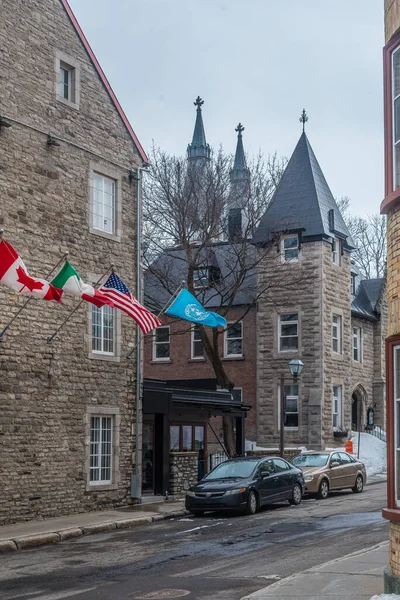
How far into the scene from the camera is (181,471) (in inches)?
1072

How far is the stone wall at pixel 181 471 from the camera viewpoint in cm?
2688

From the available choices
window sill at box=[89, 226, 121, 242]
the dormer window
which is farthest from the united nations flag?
the dormer window

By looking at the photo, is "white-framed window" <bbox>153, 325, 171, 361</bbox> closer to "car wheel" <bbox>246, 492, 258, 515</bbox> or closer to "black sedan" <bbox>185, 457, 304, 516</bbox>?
"black sedan" <bbox>185, 457, 304, 516</bbox>

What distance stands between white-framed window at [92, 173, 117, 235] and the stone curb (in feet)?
24.7

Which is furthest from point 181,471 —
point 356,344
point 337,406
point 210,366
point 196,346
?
point 356,344

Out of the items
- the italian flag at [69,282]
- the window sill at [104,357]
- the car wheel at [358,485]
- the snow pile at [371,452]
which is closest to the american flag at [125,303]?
the italian flag at [69,282]

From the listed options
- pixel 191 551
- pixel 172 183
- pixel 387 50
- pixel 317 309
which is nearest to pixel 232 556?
pixel 191 551

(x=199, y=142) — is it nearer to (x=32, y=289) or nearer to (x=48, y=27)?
(x=48, y=27)

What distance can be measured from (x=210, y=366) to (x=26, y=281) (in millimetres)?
24651

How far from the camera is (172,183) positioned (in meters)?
33.7

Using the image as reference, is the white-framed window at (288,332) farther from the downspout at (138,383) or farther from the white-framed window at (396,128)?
the white-framed window at (396,128)

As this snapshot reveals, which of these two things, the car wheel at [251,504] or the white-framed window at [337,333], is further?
the white-framed window at [337,333]

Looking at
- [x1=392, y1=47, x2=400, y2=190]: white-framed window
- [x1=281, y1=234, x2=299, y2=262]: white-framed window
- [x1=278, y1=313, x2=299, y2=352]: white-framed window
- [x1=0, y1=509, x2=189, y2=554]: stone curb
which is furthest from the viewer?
[x1=278, y1=313, x2=299, y2=352]: white-framed window

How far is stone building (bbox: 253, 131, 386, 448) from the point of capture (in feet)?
124
